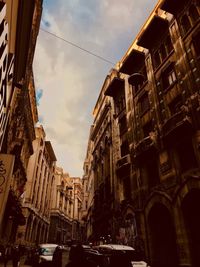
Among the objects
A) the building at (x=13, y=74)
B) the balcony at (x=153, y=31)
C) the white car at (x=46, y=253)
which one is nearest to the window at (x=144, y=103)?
the balcony at (x=153, y=31)

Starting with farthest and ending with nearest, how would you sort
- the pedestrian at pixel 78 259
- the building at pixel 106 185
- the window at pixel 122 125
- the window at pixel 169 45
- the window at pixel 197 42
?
the window at pixel 122 125 → the building at pixel 106 185 → the window at pixel 169 45 → the window at pixel 197 42 → the pedestrian at pixel 78 259

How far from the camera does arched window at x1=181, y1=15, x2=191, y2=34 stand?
18.0m

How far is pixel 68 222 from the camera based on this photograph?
240 feet

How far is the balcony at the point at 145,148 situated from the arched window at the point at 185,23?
8724 mm

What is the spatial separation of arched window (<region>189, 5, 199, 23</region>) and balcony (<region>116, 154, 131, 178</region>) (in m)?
12.7

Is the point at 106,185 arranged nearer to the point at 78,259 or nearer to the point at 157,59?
the point at 157,59

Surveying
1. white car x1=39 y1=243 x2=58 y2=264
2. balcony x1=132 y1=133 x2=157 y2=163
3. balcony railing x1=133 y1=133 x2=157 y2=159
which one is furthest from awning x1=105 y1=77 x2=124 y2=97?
white car x1=39 y1=243 x2=58 y2=264

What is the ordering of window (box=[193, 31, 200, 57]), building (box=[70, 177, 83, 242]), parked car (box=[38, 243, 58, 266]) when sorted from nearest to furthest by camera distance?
1. window (box=[193, 31, 200, 57])
2. parked car (box=[38, 243, 58, 266])
3. building (box=[70, 177, 83, 242])

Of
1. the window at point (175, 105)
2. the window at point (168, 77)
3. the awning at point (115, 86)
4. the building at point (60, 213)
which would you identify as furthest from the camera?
the building at point (60, 213)

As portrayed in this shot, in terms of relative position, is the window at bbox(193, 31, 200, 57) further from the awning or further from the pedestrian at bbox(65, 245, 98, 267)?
the pedestrian at bbox(65, 245, 98, 267)

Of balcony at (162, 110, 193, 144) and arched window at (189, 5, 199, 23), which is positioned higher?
arched window at (189, 5, 199, 23)

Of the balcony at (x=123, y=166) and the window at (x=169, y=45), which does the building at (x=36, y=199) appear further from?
the window at (x=169, y=45)

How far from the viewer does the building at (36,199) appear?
123 feet

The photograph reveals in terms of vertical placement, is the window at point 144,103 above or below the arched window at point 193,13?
below
